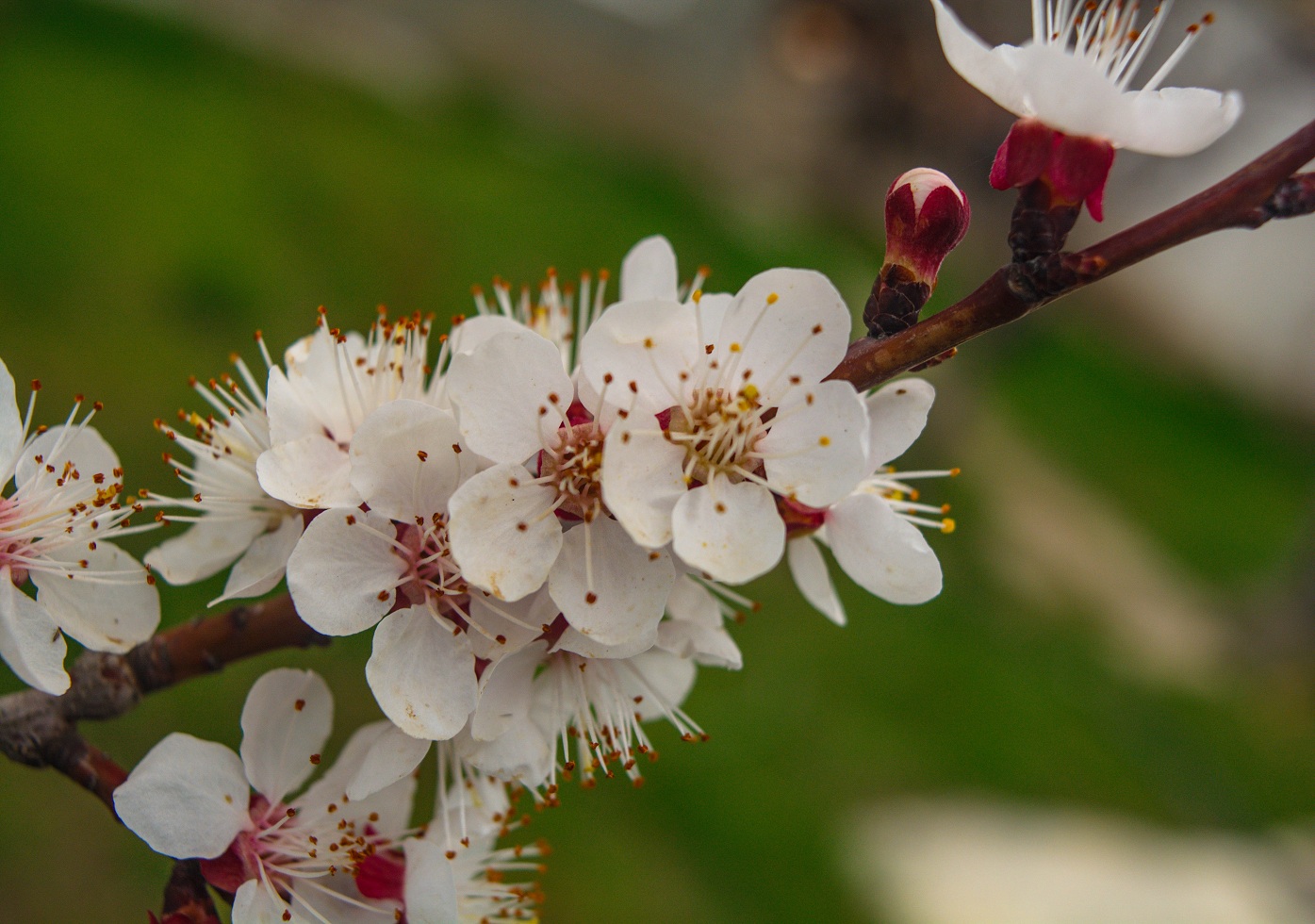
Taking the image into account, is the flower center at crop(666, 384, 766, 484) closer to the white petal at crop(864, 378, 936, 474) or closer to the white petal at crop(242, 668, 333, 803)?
the white petal at crop(864, 378, 936, 474)

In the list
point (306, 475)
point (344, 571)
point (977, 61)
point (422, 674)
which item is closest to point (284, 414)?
point (306, 475)

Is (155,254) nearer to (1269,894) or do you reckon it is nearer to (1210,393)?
(1269,894)

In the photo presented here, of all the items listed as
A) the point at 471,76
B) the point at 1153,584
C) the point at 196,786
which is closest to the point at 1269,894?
the point at 1153,584

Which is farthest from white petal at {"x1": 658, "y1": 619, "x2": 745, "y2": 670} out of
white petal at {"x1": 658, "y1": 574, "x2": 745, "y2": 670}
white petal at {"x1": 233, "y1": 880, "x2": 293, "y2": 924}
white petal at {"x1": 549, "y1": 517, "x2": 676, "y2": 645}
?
white petal at {"x1": 233, "y1": 880, "x2": 293, "y2": 924}

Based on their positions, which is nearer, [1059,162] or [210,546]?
[1059,162]

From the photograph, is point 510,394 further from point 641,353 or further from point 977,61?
point 977,61

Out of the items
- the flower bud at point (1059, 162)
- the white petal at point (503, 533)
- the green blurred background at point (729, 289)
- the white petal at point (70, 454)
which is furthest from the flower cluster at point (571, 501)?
the green blurred background at point (729, 289)
